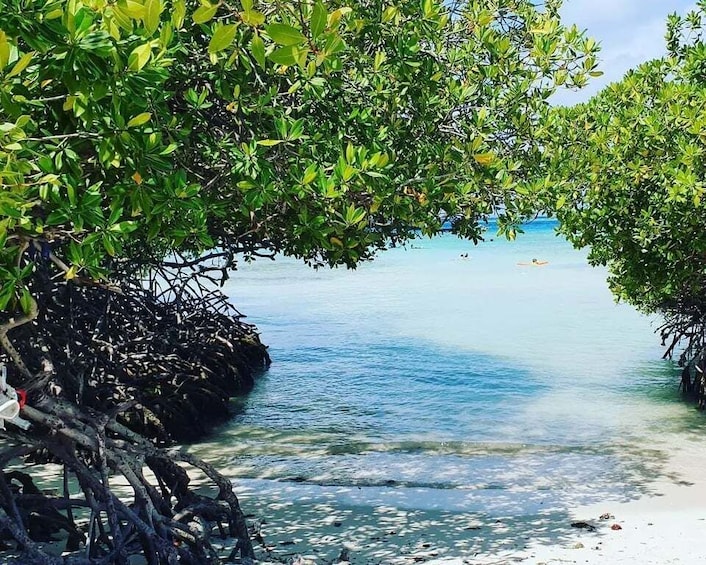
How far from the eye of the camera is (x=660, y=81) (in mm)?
8992

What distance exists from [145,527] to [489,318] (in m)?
18.4

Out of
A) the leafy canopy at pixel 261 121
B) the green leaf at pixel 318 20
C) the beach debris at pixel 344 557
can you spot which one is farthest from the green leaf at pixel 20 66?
the beach debris at pixel 344 557

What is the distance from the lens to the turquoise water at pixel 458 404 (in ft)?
26.7

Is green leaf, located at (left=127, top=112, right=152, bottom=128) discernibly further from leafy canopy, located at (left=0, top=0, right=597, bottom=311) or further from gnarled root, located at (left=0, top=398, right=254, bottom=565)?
gnarled root, located at (left=0, top=398, right=254, bottom=565)

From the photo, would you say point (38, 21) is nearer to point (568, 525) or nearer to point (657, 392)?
point (568, 525)

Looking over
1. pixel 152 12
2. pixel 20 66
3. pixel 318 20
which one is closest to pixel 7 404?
pixel 20 66

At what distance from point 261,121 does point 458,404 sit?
8774mm

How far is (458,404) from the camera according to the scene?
12250 mm

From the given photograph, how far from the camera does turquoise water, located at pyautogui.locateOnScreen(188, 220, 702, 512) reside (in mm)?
8133

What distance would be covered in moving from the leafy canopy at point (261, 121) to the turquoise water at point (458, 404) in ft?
10.3

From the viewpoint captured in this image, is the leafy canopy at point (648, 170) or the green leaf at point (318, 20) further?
the leafy canopy at point (648, 170)

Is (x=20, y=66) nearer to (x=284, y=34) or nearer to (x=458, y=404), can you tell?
(x=284, y=34)

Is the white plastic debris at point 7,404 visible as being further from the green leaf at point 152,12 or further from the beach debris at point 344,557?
the beach debris at point 344,557

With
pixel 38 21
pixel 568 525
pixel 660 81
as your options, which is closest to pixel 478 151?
pixel 38 21
